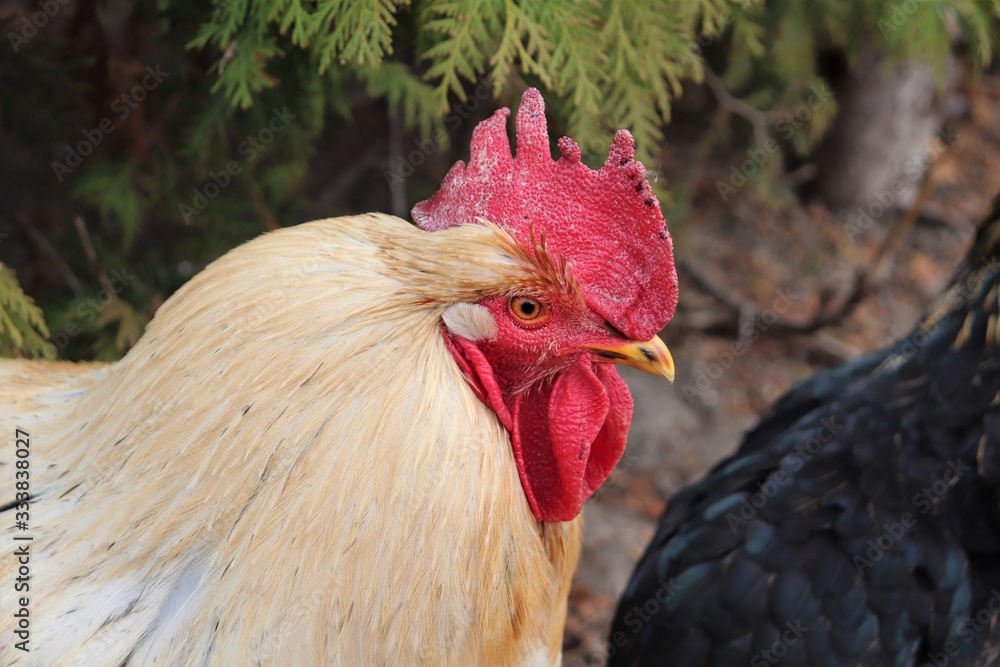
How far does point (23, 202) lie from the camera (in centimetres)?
446

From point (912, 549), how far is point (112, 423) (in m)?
2.42

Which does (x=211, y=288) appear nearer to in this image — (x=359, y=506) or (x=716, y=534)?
(x=359, y=506)

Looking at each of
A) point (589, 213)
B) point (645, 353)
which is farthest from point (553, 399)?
point (589, 213)

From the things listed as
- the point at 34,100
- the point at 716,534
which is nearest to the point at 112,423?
the point at 716,534
